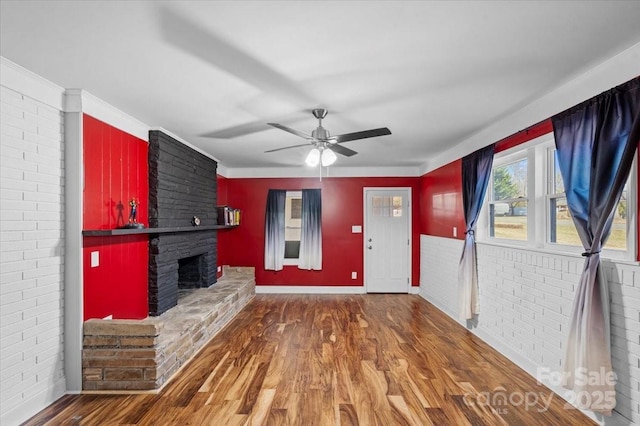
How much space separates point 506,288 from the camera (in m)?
3.35

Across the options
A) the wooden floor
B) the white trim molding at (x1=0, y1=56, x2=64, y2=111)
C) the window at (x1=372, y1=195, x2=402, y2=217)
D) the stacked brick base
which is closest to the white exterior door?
the window at (x1=372, y1=195, x2=402, y2=217)

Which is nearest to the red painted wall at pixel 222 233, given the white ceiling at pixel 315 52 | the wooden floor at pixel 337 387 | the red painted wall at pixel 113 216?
the wooden floor at pixel 337 387

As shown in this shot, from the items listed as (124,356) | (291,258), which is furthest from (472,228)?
(124,356)

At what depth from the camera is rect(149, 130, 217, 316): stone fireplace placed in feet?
11.9

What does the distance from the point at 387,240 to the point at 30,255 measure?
532 cm

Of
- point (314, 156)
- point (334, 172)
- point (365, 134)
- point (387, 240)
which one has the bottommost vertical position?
point (387, 240)

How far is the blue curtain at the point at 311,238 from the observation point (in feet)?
20.7

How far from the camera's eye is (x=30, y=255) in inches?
92.7

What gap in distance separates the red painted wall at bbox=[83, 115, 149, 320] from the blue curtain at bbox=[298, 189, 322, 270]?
318 cm

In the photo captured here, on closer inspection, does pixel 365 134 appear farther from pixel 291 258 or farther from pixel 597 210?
pixel 291 258

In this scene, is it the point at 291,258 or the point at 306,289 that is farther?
the point at 291,258

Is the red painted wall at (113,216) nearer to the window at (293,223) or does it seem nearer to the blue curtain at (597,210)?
the window at (293,223)

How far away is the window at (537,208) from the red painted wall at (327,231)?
2503 millimetres

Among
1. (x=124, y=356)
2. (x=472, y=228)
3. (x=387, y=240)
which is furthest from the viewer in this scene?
(x=387, y=240)
